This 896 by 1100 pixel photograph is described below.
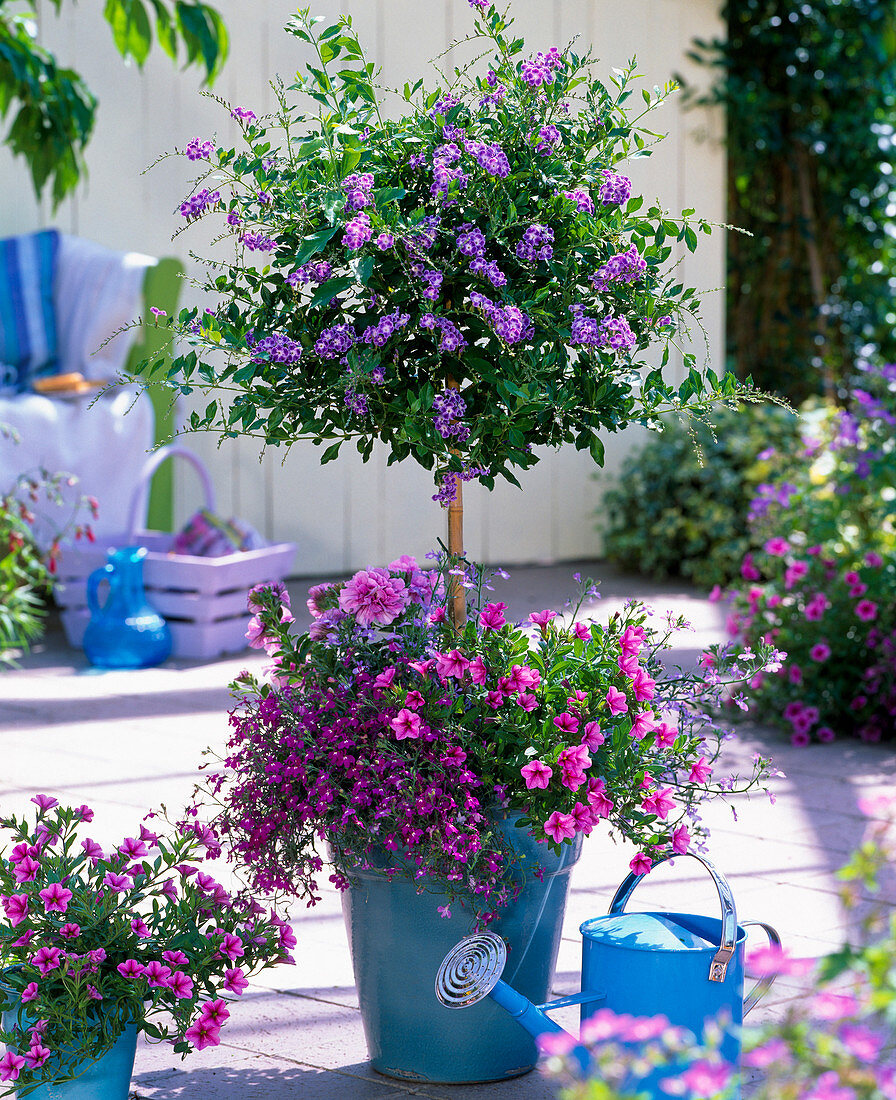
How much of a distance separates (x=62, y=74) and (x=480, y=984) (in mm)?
3258

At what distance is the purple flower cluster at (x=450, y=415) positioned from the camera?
194 centimetres

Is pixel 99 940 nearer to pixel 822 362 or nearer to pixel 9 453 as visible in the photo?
pixel 9 453

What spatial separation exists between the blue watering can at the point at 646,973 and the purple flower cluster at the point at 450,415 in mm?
623

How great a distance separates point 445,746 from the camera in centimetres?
182

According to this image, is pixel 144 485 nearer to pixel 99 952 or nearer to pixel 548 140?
pixel 548 140

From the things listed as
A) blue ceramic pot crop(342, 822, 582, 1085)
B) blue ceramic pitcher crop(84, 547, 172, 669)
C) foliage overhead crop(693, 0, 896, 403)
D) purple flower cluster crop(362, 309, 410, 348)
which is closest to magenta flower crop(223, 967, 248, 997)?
blue ceramic pot crop(342, 822, 582, 1085)

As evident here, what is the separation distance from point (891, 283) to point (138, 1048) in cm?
684

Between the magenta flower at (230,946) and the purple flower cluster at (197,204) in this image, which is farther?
the purple flower cluster at (197,204)

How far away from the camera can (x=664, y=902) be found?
8.73ft

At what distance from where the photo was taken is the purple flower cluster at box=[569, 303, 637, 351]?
1919mm

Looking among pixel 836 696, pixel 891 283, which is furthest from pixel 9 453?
pixel 891 283

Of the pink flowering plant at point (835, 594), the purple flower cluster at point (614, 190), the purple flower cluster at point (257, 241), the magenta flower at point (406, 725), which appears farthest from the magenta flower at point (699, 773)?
the pink flowering plant at point (835, 594)

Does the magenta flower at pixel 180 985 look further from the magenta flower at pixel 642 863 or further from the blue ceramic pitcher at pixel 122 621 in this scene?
the blue ceramic pitcher at pixel 122 621

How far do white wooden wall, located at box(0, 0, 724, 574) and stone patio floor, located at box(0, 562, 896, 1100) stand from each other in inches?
60.5
